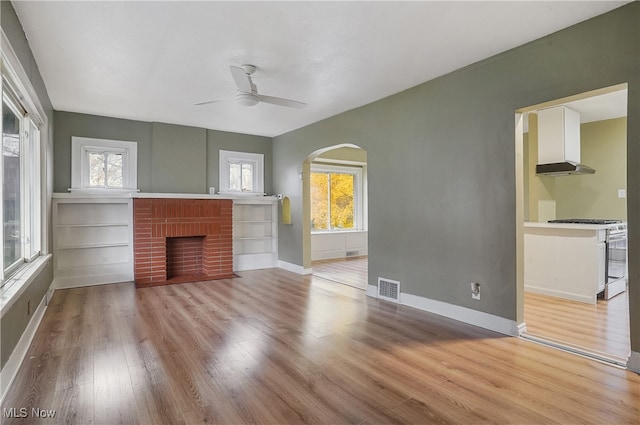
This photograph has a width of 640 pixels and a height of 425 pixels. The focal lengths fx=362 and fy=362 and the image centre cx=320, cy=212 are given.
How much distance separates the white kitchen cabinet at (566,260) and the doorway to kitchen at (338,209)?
348cm

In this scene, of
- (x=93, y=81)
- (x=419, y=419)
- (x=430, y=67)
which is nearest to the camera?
(x=419, y=419)

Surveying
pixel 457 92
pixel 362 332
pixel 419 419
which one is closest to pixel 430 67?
pixel 457 92

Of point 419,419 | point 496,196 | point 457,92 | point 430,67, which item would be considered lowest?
point 419,419

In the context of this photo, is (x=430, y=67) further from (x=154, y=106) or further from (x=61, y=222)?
(x=61, y=222)

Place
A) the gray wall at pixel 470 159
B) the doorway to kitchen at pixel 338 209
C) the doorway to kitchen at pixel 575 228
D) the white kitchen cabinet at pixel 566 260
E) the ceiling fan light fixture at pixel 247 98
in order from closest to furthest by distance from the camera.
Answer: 1. the gray wall at pixel 470 159
2. the doorway to kitchen at pixel 575 228
3. the ceiling fan light fixture at pixel 247 98
4. the white kitchen cabinet at pixel 566 260
5. the doorway to kitchen at pixel 338 209

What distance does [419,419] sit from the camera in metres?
2.00

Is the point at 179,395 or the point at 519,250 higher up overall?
the point at 519,250

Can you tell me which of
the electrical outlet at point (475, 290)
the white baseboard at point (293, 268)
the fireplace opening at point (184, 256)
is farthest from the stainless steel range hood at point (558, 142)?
the fireplace opening at point (184, 256)

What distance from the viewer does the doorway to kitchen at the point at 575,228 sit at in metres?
3.29

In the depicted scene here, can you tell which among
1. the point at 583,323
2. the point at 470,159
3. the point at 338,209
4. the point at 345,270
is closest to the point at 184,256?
the point at 345,270

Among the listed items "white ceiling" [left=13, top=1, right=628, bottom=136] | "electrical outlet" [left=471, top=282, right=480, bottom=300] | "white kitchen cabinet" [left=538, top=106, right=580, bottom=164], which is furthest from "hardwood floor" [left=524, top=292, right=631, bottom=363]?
"white ceiling" [left=13, top=1, right=628, bottom=136]

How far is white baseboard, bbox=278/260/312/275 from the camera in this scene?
6.48 m

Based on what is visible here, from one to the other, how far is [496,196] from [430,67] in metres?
→ 1.45
